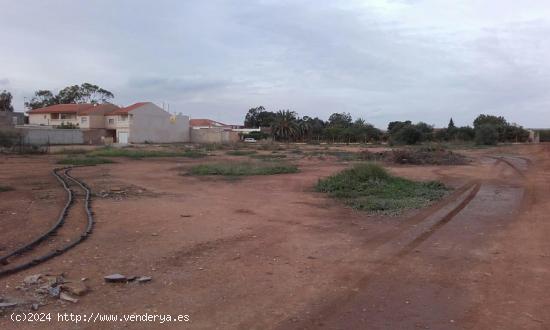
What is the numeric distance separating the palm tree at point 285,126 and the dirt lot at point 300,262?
266 feet

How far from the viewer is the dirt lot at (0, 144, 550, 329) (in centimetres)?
515

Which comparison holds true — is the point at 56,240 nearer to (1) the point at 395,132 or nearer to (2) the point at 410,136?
(2) the point at 410,136

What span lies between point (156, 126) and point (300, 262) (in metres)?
68.7

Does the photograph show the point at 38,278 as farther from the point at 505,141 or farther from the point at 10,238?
the point at 505,141

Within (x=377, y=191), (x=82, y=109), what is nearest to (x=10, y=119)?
(x=82, y=109)

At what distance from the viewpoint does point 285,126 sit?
94625mm

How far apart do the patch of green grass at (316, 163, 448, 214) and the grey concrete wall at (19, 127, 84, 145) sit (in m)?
43.2

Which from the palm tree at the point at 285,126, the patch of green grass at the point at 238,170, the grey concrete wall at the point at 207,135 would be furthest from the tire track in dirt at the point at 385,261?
the palm tree at the point at 285,126

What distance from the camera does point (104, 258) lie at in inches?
286

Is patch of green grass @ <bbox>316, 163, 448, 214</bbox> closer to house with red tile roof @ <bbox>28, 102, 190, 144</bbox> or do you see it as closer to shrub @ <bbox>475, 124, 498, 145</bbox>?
shrub @ <bbox>475, 124, 498, 145</bbox>

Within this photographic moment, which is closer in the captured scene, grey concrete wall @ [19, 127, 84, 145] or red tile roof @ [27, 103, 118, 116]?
grey concrete wall @ [19, 127, 84, 145]

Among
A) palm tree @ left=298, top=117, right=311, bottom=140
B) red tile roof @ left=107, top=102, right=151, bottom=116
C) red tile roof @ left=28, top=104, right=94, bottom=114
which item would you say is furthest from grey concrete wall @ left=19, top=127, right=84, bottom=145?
palm tree @ left=298, top=117, right=311, bottom=140

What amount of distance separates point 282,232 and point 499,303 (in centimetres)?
466

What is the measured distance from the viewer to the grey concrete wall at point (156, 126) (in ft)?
227
